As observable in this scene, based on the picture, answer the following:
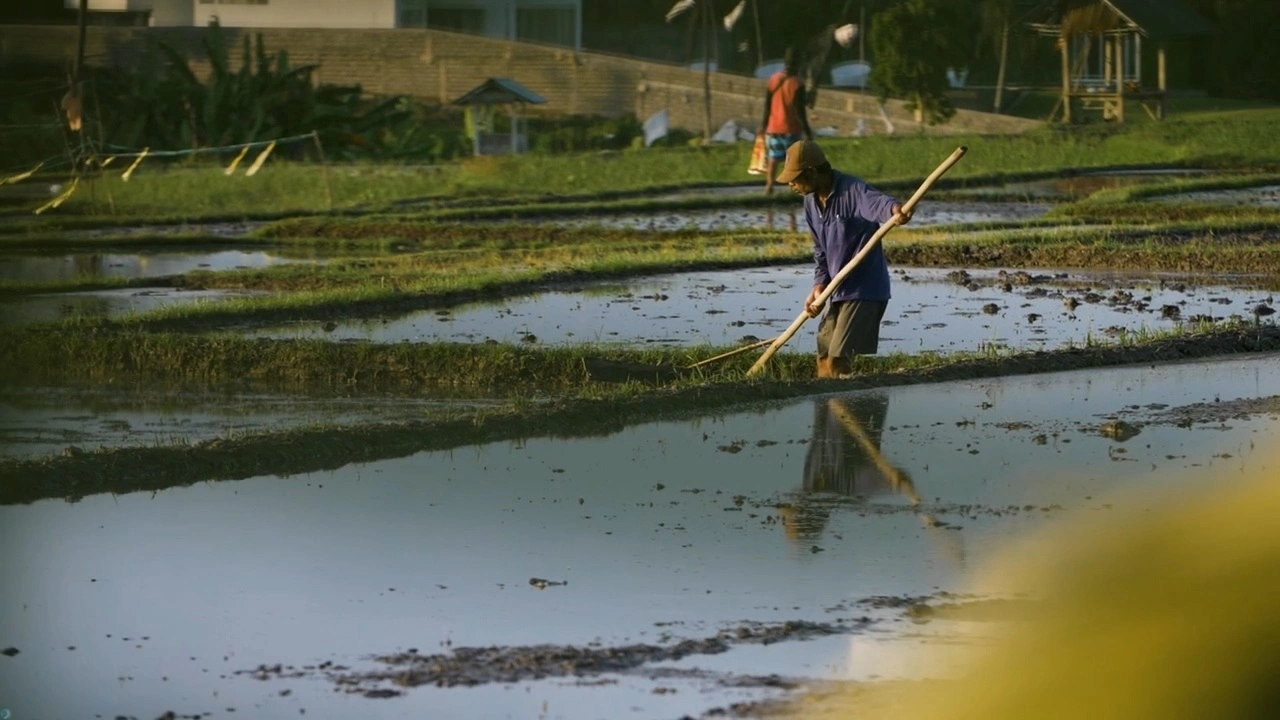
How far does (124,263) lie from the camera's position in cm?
1564

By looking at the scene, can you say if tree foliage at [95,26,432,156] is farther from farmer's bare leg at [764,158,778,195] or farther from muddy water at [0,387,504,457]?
muddy water at [0,387,504,457]

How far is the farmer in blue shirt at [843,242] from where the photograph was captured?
862 cm

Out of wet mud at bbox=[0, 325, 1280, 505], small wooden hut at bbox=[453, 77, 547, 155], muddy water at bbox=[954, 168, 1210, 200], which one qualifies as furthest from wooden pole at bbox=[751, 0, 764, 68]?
wet mud at bbox=[0, 325, 1280, 505]

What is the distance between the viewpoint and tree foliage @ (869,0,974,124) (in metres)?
32.1

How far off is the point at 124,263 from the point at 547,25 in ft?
85.9

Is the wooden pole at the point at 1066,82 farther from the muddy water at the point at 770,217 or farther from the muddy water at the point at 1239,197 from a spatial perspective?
the muddy water at the point at 770,217

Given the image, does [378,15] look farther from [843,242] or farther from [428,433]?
[428,433]

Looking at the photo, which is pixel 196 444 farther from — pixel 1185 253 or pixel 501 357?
pixel 1185 253

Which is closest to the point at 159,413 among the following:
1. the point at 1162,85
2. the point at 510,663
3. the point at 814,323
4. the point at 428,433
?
the point at 428,433

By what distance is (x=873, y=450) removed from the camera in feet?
23.7

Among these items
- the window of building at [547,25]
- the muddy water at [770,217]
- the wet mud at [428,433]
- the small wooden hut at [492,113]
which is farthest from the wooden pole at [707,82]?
the wet mud at [428,433]

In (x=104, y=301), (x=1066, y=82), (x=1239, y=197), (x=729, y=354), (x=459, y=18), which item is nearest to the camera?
(x=729, y=354)

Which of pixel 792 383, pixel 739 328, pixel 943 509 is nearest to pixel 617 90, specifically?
pixel 739 328

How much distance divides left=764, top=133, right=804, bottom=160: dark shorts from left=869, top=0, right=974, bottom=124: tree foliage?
1236cm
